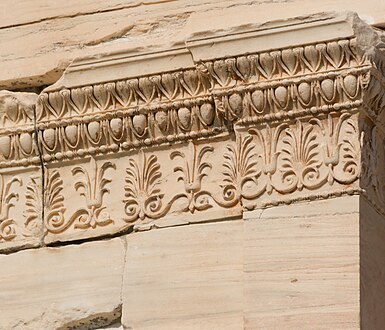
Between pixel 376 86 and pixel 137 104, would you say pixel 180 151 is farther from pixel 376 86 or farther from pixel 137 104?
pixel 376 86

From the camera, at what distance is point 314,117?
6.82 m

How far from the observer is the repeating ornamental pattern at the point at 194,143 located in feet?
22.2

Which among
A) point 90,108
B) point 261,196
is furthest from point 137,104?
point 261,196

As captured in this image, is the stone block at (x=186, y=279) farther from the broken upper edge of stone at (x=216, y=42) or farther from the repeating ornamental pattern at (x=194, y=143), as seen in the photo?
the broken upper edge of stone at (x=216, y=42)

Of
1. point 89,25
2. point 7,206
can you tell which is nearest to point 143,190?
point 7,206

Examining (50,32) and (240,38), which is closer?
(240,38)

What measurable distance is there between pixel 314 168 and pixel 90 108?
3.33 ft

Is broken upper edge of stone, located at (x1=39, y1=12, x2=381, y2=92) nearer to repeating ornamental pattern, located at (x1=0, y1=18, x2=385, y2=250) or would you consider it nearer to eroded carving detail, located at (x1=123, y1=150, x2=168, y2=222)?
repeating ornamental pattern, located at (x1=0, y1=18, x2=385, y2=250)

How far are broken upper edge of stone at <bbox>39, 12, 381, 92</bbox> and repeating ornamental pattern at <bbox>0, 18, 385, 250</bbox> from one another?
3 centimetres

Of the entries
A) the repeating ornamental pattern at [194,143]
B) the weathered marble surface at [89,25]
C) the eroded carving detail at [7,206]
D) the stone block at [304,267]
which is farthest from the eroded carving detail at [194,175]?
the eroded carving detail at [7,206]

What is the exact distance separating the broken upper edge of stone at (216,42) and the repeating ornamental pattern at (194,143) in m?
0.03

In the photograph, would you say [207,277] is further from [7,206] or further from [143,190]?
[7,206]

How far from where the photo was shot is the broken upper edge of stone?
677 cm

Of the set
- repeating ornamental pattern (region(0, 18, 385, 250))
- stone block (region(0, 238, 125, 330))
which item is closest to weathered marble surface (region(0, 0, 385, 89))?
repeating ornamental pattern (region(0, 18, 385, 250))
